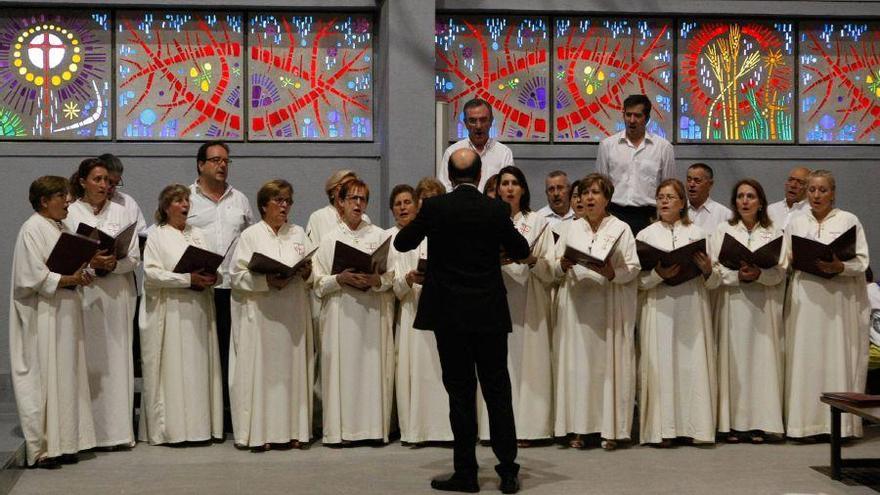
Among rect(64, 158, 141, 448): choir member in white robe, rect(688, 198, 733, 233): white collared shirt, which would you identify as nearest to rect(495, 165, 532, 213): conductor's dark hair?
rect(688, 198, 733, 233): white collared shirt

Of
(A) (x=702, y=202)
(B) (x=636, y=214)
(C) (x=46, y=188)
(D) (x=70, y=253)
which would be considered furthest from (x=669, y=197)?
(C) (x=46, y=188)

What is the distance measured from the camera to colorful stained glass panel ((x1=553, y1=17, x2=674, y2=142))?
1220cm

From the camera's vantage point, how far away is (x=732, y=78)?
12344mm

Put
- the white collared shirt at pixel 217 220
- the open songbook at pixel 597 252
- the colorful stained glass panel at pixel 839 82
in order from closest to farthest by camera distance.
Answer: the open songbook at pixel 597 252 < the white collared shirt at pixel 217 220 < the colorful stained glass panel at pixel 839 82

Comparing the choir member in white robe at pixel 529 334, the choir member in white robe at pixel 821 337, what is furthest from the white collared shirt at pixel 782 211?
the choir member in white robe at pixel 529 334

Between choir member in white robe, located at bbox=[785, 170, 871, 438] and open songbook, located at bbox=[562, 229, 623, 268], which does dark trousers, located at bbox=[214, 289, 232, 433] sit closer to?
open songbook, located at bbox=[562, 229, 623, 268]

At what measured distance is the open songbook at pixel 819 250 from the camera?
8.36 meters

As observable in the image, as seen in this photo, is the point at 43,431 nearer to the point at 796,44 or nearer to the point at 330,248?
the point at 330,248

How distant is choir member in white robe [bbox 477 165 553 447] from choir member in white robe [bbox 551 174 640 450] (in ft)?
0.30

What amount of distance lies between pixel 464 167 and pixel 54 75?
19.8 feet

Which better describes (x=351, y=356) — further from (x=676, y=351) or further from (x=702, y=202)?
(x=702, y=202)

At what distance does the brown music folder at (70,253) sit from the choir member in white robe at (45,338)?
51 millimetres

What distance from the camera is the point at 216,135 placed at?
11.9m

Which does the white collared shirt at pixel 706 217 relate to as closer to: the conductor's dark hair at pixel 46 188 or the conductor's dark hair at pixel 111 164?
the conductor's dark hair at pixel 111 164
